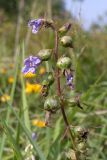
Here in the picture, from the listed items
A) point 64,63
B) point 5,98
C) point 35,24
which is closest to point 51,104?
point 64,63

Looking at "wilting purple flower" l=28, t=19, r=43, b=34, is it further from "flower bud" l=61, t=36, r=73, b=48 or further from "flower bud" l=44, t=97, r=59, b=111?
"flower bud" l=44, t=97, r=59, b=111

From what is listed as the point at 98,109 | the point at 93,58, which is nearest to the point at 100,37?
the point at 93,58

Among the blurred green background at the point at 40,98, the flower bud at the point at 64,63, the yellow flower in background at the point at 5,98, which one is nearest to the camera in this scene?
the flower bud at the point at 64,63

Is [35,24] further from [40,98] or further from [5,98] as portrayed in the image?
[5,98]

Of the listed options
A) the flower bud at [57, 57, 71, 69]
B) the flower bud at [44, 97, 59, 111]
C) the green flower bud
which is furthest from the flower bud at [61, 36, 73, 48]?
the green flower bud

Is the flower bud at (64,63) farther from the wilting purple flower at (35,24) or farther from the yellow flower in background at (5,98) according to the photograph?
the yellow flower in background at (5,98)

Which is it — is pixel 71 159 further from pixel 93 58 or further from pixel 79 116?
pixel 93 58

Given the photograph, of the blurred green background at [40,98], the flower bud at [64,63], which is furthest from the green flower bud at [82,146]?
the flower bud at [64,63]
